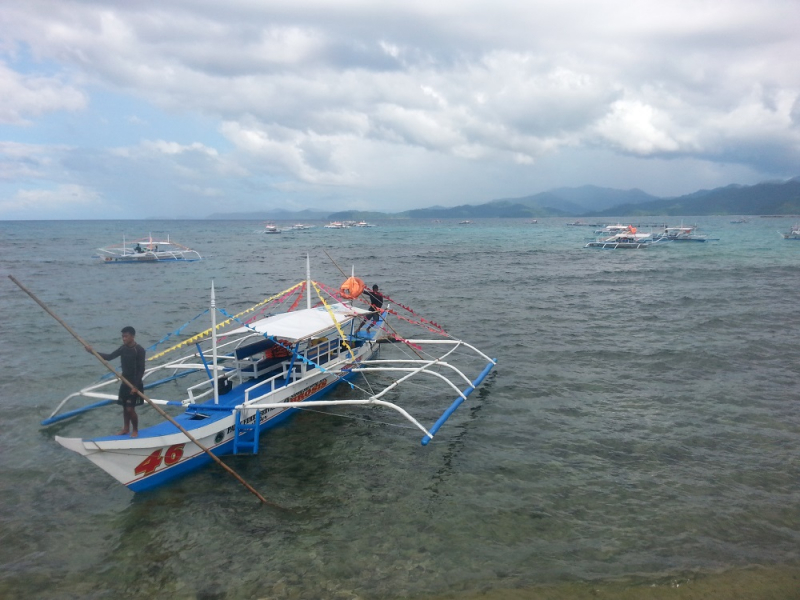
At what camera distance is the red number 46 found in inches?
400

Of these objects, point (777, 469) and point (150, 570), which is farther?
point (777, 469)

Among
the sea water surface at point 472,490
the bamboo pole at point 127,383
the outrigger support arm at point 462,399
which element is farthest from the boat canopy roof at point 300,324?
the outrigger support arm at point 462,399

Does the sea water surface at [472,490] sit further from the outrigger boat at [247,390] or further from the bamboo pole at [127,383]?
the outrigger boat at [247,390]

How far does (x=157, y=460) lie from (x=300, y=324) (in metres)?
4.87

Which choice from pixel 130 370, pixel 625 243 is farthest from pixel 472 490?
pixel 625 243

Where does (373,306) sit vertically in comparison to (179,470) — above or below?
above

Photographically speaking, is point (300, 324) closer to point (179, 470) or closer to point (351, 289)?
point (351, 289)

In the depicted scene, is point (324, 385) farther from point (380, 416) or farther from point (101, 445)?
point (101, 445)

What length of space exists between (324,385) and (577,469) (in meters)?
7.52

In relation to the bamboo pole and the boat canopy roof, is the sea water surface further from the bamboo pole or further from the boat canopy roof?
the boat canopy roof

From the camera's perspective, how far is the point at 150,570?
853cm

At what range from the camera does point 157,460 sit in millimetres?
10367

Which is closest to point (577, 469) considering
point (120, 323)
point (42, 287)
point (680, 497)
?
point (680, 497)

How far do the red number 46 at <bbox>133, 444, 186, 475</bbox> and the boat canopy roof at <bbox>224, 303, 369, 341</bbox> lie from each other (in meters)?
3.15
